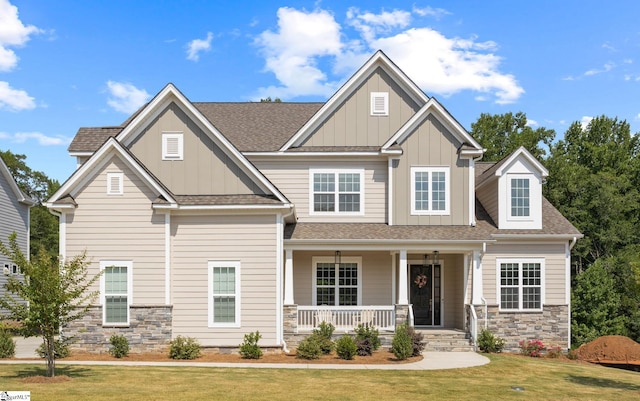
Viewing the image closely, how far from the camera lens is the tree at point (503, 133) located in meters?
43.5

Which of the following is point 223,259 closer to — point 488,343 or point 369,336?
point 369,336

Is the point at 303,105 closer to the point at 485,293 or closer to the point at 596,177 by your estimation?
the point at 485,293

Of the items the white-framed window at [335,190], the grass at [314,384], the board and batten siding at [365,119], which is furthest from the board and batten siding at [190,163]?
the grass at [314,384]

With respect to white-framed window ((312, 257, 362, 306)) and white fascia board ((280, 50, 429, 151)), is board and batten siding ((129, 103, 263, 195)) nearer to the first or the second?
white fascia board ((280, 50, 429, 151))

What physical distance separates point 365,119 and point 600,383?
12.2m

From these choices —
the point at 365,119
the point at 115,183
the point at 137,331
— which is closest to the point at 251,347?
the point at 137,331

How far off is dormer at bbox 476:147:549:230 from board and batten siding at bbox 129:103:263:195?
30.7 ft

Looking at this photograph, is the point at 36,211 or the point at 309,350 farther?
the point at 36,211

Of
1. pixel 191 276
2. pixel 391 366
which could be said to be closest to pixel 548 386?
pixel 391 366

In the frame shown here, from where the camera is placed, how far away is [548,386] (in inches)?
583

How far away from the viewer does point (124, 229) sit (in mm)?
18703

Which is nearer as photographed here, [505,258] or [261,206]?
[261,206]

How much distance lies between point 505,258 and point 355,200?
6003 millimetres

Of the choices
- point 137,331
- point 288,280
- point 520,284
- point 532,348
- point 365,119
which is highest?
point 365,119
